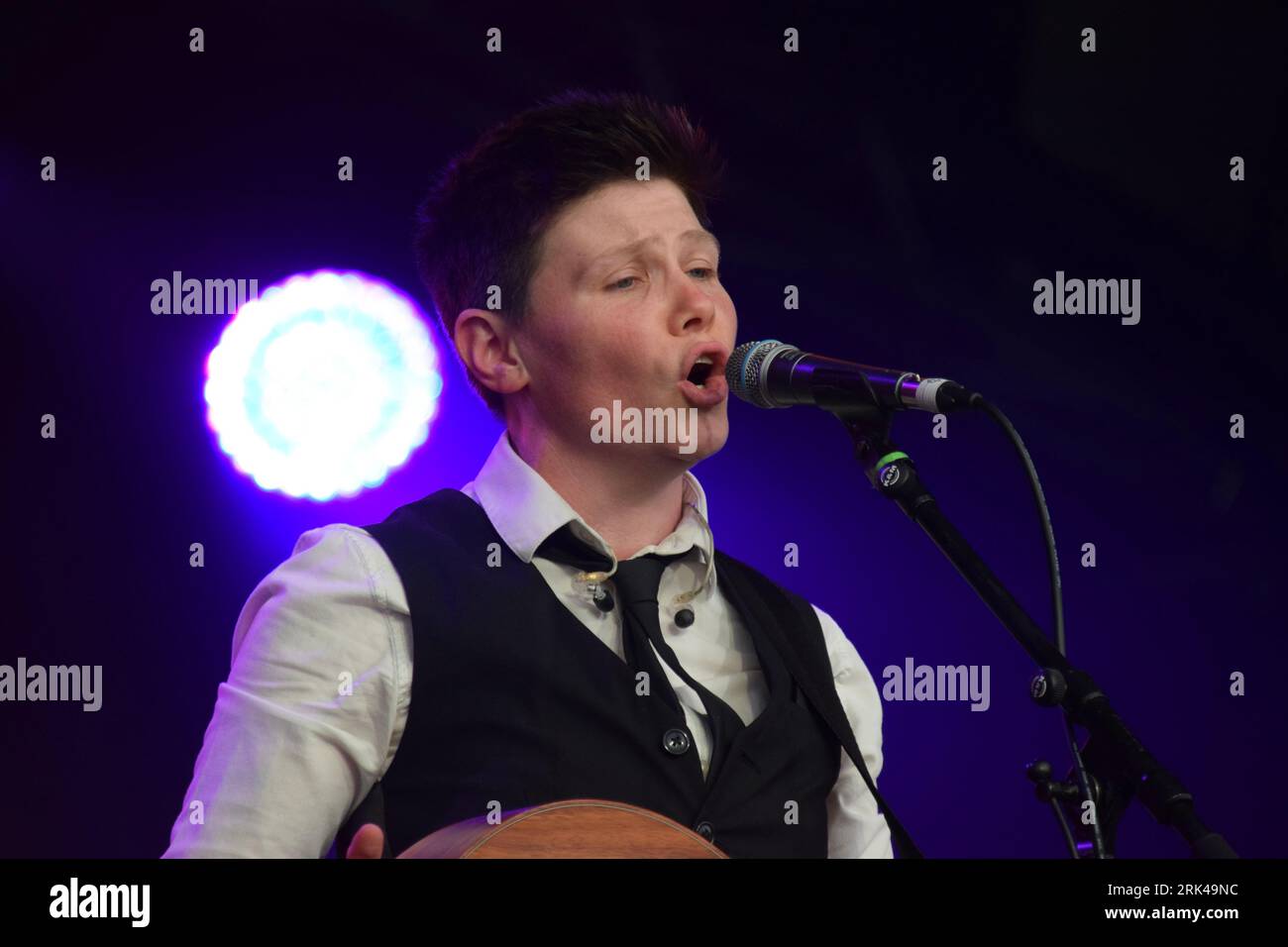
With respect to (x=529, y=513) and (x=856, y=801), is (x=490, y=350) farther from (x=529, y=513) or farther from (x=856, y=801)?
(x=856, y=801)

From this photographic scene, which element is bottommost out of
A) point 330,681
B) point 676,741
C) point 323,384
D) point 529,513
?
point 676,741

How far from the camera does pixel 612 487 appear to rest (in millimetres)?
2137

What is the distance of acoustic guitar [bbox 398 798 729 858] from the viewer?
58.8 inches

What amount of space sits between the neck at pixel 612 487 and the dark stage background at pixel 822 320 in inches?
41.1

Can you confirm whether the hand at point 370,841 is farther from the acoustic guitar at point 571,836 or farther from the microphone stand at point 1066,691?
the microphone stand at point 1066,691

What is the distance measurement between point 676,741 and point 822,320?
166cm

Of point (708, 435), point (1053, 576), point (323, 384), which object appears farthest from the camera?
point (323, 384)

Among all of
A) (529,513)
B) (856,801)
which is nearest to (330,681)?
(529,513)

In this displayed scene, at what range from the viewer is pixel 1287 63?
10.8 feet

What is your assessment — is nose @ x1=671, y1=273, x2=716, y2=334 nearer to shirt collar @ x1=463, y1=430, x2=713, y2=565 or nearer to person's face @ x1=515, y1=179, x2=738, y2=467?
person's face @ x1=515, y1=179, x2=738, y2=467

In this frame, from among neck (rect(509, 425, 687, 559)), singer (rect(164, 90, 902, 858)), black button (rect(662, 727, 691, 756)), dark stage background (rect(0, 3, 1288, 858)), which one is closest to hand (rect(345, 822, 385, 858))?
singer (rect(164, 90, 902, 858))

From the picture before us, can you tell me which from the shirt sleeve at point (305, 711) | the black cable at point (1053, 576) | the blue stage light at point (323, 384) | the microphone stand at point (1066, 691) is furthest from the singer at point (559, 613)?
Result: the blue stage light at point (323, 384)
